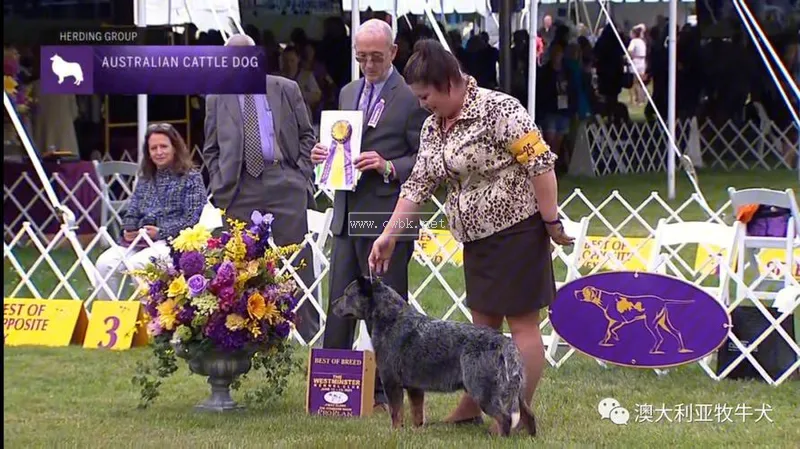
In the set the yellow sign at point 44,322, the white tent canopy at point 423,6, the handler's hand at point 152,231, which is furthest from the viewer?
the white tent canopy at point 423,6

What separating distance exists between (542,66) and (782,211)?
768 centimetres

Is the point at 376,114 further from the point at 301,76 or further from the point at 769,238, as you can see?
the point at 301,76

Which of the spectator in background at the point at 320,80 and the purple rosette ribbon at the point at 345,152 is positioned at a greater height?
the spectator in background at the point at 320,80

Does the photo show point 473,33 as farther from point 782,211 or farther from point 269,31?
point 782,211

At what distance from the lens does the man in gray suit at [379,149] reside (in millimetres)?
5227

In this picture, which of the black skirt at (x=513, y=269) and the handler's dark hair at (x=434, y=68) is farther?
the black skirt at (x=513, y=269)

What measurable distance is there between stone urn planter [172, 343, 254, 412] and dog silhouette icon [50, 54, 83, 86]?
107 centimetres

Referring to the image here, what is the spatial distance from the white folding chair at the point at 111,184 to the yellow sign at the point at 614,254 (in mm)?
3127

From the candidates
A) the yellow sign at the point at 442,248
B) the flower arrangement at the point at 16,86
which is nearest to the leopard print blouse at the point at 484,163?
the flower arrangement at the point at 16,86

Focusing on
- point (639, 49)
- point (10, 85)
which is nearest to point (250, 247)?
point (10, 85)

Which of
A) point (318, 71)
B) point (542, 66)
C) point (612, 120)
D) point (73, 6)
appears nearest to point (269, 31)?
point (318, 71)

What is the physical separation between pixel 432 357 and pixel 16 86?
10.8 feet

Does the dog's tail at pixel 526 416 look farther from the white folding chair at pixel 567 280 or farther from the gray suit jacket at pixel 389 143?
the white folding chair at pixel 567 280

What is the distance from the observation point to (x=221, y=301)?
17.2 feet
